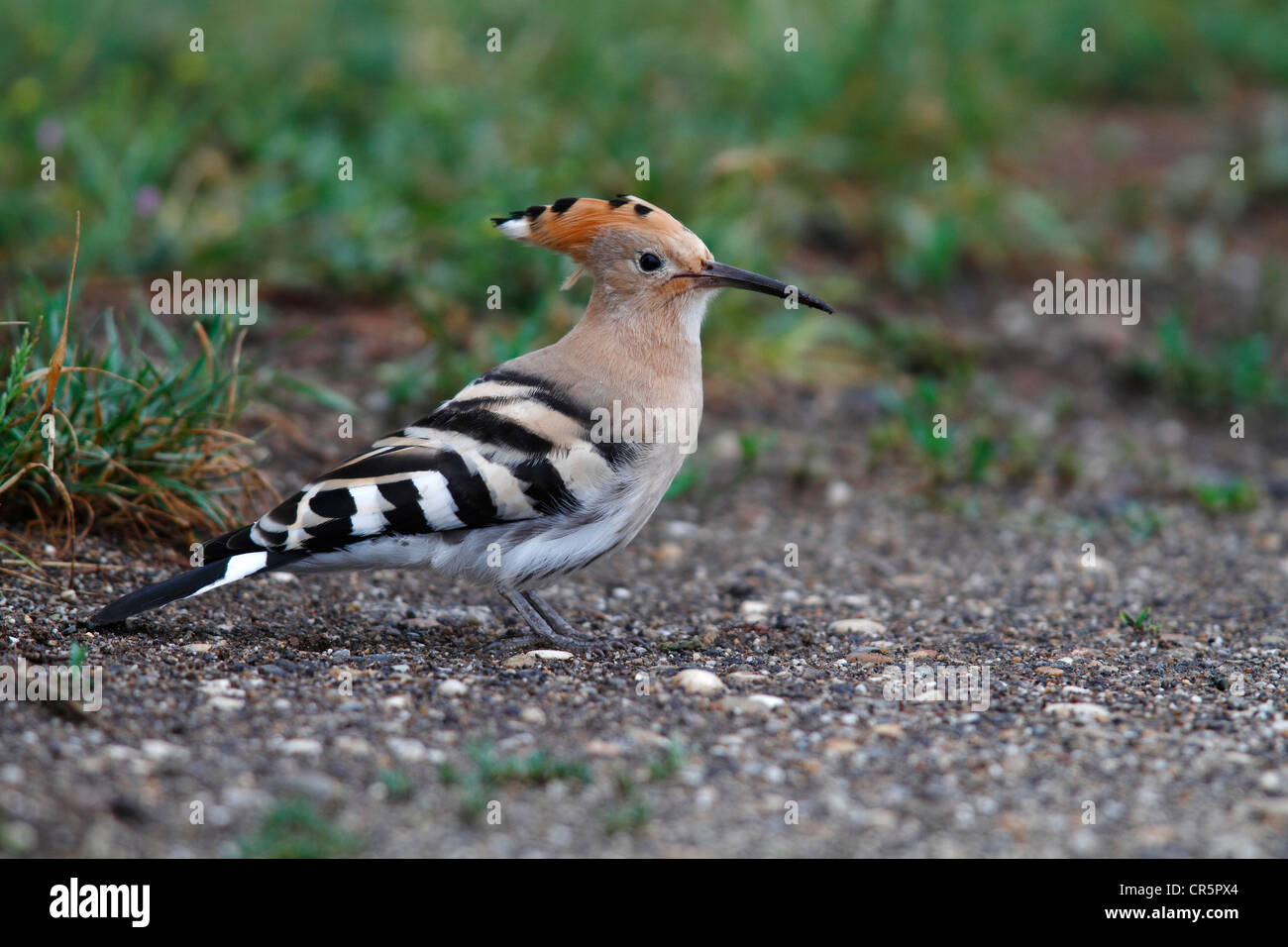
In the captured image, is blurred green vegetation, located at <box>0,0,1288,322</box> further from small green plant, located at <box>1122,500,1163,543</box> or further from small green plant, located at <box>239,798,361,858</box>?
small green plant, located at <box>239,798,361,858</box>

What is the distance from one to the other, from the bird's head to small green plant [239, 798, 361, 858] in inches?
76.2

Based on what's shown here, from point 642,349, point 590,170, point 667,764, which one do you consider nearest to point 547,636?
point 642,349

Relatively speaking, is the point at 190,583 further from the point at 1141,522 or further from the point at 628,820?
the point at 1141,522

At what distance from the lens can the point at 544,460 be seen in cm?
368

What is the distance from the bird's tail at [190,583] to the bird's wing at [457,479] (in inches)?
1.7

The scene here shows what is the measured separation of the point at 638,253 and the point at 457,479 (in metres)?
0.91

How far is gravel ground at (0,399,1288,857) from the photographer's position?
2.66 meters

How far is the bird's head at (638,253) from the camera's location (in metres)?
4.07

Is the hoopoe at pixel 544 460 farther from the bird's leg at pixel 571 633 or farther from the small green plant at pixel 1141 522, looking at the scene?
the small green plant at pixel 1141 522

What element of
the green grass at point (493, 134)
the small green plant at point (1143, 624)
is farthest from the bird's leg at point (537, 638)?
the green grass at point (493, 134)

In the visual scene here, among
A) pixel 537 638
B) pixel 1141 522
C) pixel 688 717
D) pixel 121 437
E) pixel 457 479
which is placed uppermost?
pixel 121 437

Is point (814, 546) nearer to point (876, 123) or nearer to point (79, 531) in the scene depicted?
point (79, 531)

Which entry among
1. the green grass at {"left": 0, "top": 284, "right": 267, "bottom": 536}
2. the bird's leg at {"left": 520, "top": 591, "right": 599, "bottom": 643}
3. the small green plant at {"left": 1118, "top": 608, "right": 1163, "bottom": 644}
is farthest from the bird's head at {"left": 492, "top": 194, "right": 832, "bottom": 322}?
the small green plant at {"left": 1118, "top": 608, "right": 1163, "bottom": 644}
